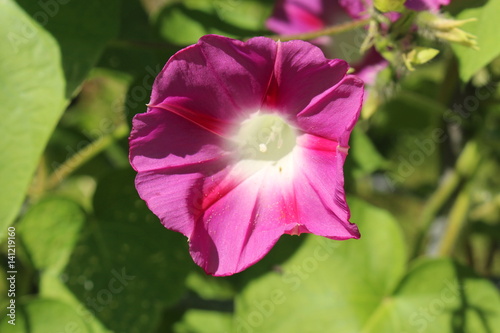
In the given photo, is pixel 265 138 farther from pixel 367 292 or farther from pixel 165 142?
pixel 367 292

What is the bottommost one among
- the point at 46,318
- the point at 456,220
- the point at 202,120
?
the point at 46,318

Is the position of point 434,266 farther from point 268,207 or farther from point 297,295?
point 268,207

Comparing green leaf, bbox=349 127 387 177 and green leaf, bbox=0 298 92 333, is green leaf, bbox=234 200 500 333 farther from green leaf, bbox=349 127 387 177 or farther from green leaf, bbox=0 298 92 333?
green leaf, bbox=0 298 92 333

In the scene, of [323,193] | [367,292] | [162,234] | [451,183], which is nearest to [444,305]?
[367,292]

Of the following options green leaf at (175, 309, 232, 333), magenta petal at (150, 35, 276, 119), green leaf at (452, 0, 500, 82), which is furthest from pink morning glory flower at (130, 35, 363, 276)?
green leaf at (175, 309, 232, 333)

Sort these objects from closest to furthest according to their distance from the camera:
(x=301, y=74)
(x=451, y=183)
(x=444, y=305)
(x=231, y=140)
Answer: (x=301, y=74) → (x=231, y=140) → (x=444, y=305) → (x=451, y=183)

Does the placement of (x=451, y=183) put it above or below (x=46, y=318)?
above

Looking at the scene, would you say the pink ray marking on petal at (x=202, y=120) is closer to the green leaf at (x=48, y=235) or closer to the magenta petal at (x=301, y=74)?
the magenta petal at (x=301, y=74)
